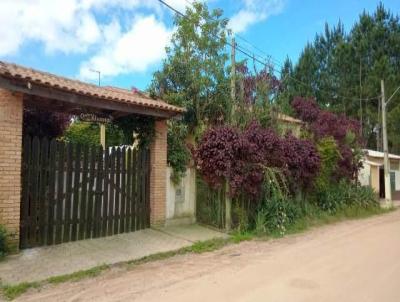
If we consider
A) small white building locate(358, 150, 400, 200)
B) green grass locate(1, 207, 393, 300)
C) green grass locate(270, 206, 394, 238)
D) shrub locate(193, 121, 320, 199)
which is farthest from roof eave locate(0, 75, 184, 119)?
small white building locate(358, 150, 400, 200)

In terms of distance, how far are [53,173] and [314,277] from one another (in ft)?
18.3

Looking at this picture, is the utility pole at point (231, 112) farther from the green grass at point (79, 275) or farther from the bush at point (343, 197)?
the bush at point (343, 197)

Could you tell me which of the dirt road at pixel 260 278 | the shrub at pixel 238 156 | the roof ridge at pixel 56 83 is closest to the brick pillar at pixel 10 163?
the roof ridge at pixel 56 83

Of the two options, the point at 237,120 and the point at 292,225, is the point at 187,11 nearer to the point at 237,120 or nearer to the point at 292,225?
the point at 237,120

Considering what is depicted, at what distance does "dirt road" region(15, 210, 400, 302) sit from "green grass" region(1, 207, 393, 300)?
0.71ft

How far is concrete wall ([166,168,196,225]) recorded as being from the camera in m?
11.9

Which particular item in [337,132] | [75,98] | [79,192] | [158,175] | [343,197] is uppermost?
[337,132]

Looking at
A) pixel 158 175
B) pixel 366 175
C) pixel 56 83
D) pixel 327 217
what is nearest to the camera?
pixel 56 83

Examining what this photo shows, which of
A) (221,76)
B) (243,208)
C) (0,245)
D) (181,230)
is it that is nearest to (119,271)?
(0,245)

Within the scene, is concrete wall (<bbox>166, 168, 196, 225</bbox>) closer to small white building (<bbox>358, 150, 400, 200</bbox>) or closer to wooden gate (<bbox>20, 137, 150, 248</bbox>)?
wooden gate (<bbox>20, 137, 150, 248</bbox>)

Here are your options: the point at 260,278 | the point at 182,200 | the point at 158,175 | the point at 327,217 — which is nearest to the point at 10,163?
the point at 158,175

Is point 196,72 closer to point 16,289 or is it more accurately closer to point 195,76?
point 195,76

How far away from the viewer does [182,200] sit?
12.3 m

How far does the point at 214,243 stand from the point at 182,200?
227 cm
